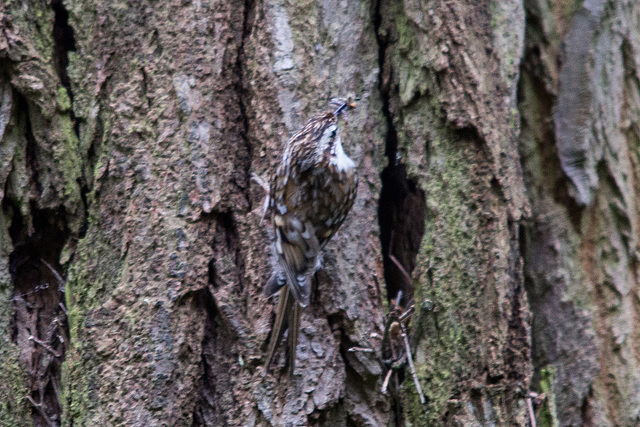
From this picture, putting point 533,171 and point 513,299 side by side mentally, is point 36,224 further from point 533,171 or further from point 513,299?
point 533,171

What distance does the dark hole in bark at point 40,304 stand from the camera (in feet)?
6.29

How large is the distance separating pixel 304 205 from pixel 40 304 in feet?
3.14

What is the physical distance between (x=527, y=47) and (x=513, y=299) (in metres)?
1.09

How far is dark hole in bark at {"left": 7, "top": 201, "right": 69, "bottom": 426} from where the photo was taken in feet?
6.29

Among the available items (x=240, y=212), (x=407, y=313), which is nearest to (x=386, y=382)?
(x=407, y=313)

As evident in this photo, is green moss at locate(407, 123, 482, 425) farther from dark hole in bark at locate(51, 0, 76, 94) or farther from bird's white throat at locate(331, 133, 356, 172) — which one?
dark hole in bark at locate(51, 0, 76, 94)

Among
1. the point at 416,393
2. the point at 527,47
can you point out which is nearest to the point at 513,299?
the point at 416,393

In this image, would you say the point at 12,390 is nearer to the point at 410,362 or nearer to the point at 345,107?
the point at 410,362

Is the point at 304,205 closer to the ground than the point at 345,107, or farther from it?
closer to the ground

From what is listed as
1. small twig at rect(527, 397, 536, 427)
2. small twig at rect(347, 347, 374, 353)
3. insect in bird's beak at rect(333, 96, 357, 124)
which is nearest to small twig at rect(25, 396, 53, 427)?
small twig at rect(347, 347, 374, 353)

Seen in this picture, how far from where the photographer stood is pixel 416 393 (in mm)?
1873

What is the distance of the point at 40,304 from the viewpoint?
198cm

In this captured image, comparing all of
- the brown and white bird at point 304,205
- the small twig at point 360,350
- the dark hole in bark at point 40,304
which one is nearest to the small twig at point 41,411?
the dark hole in bark at point 40,304

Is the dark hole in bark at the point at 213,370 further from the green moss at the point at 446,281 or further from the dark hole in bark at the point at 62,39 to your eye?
the dark hole in bark at the point at 62,39
